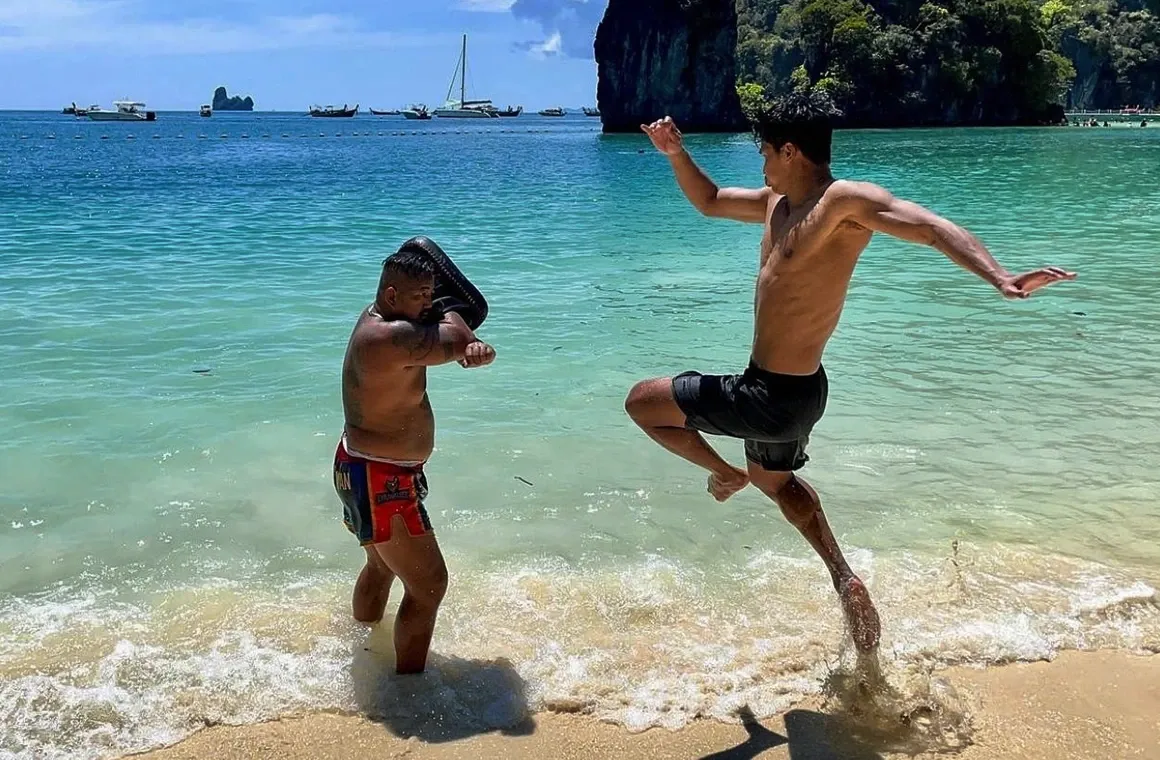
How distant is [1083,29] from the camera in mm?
116750

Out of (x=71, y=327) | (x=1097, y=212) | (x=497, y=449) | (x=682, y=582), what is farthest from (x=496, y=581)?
(x=1097, y=212)

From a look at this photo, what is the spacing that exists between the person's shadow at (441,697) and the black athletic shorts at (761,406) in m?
1.20

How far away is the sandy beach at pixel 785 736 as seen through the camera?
326cm

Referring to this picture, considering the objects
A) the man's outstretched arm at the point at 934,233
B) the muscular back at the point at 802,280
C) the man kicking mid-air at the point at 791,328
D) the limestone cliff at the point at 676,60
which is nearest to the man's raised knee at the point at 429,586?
the man kicking mid-air at the point at 791,328

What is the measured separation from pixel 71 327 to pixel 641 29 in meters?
80.8

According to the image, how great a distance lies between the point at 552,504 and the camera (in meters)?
5.53

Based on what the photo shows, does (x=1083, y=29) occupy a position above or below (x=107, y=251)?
above

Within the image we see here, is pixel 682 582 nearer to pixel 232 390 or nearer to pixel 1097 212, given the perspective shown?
pixel 232 390

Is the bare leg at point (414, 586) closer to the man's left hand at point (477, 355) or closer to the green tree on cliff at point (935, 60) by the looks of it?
the man's left hand at point (477, 355)

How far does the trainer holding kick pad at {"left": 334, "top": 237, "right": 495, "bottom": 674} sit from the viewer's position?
3264 mm

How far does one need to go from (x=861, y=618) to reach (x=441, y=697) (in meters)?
1.51

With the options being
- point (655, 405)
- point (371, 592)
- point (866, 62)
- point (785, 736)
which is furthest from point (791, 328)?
point (866, 62)

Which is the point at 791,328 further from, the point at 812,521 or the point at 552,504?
the point at 552,504

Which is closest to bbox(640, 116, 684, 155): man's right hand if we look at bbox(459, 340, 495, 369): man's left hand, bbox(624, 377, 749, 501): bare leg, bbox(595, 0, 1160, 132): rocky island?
bbox(624, 377, 749, 501): bare leg
